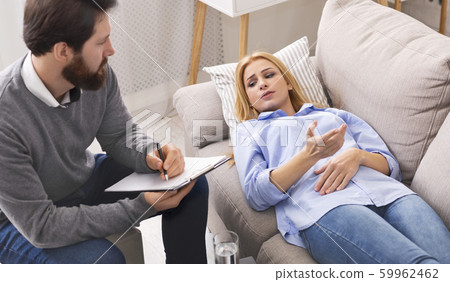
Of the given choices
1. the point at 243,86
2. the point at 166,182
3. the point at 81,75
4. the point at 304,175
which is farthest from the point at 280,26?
the point at 81,75

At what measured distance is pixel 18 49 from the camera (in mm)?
1727

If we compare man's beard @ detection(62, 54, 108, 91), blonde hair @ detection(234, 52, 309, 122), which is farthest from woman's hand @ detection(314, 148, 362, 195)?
man's beard @ detection(62, 54, 108, 91)

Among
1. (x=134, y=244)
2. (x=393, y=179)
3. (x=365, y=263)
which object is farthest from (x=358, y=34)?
(x=134, y=244)

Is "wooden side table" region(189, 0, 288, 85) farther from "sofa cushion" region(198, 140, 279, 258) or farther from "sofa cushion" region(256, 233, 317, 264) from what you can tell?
"sofa cushion" region(256, 233, 317, 264)

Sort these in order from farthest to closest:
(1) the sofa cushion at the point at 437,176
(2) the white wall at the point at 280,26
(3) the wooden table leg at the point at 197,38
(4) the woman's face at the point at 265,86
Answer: (2) the white wall at the point at 280,26, (3) the wooden table leg at the point at 197,38, (4) the woman's face at the point at 265,86, (1) the sofa cushion at the point at 437,176

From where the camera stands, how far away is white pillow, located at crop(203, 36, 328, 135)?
1414mm

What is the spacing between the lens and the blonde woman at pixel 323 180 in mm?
1031

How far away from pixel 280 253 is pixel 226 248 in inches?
4.6

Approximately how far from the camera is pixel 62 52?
926mm

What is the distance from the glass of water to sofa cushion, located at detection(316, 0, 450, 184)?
0.43 meters

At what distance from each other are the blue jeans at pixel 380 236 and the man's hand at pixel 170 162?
273 mm

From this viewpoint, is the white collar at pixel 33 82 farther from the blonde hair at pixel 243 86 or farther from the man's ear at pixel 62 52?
the blonde hair at pixel 243 86

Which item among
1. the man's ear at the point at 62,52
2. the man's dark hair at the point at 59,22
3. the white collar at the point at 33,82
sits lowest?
the white collar at the point at 33,82

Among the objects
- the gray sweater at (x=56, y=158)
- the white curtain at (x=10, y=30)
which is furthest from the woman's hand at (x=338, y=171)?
the white curtain at (x=10, y=30)
